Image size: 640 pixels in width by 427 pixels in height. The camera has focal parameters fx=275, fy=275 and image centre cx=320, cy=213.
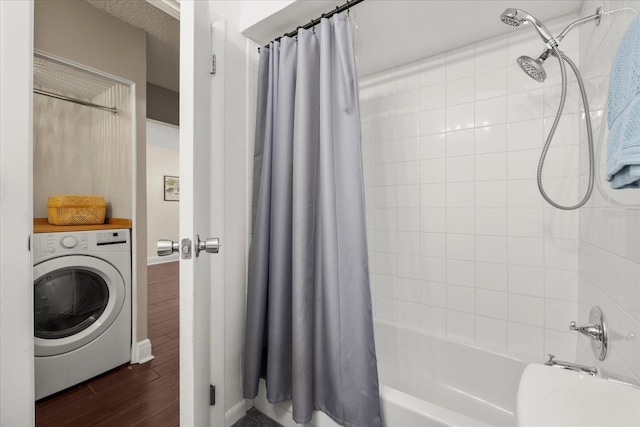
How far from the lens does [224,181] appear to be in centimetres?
129

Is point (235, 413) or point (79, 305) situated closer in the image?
point (235, 413)

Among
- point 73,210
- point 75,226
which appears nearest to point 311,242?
point 75,226

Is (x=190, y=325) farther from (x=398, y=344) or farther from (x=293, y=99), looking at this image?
(x=398, y=344)

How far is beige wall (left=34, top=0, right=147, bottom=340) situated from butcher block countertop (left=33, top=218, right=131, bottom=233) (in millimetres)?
99

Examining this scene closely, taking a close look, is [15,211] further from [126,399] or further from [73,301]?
[126,399]

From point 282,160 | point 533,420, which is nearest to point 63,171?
point 282,160

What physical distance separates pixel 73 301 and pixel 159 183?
3.73m

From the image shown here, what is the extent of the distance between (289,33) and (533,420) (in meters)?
1.60

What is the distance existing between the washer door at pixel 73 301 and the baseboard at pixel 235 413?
1.07 m

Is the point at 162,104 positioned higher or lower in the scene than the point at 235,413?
higher

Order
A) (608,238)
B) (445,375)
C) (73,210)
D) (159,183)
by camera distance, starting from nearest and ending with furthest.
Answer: (608,238), (445,375), (73,210), (159,183)

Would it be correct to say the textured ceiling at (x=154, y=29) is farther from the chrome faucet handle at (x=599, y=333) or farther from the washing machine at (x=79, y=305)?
the chrome faucet handle at (x=599, y=333)

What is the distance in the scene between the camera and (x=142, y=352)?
194cm

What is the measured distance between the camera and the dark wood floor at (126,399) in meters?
1.41
